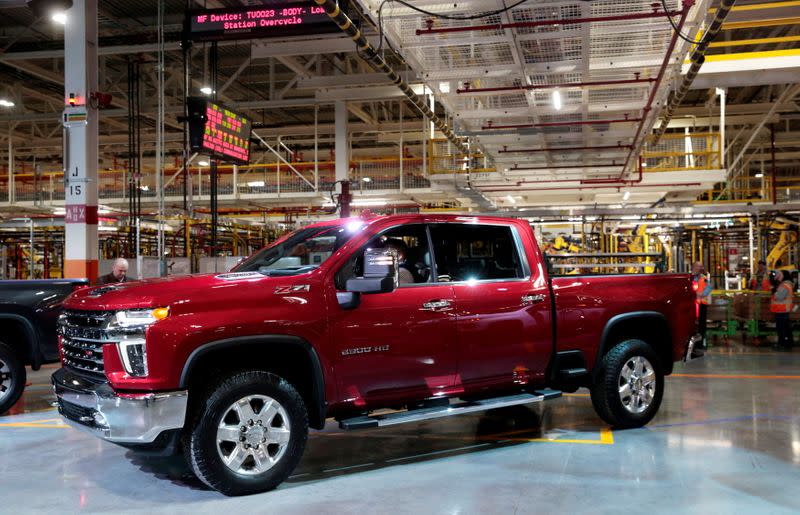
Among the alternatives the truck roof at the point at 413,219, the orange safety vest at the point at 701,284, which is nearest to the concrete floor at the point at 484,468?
the truck roof at the point at 413,219

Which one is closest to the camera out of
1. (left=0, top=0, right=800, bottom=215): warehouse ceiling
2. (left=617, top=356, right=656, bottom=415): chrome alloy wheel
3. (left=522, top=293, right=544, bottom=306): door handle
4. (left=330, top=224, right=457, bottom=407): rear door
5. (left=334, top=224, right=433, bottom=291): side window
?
(left=330, top=224, right=457, bottom=407): rear door

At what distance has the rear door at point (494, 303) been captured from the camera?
5.65 m

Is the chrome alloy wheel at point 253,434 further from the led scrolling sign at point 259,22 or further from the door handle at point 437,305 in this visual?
the led scrolling sign at point 259,22

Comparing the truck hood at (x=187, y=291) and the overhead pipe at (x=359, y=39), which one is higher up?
the overhead pipe at (x=359, y=39)

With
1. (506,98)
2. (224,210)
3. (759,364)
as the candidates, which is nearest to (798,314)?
(759,364)

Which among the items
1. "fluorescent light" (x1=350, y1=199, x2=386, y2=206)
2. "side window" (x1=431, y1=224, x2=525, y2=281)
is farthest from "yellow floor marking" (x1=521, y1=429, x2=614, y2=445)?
"fluorescent light" (x1=350, y1=199, x2=386, y2=206)

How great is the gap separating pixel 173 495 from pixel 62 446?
1947 mm

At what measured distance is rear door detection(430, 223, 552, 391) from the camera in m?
5.65

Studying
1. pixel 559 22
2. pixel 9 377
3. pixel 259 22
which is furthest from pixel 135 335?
pixel 259 22

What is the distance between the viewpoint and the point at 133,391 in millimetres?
4508

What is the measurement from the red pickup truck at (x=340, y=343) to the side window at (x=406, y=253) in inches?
0.6

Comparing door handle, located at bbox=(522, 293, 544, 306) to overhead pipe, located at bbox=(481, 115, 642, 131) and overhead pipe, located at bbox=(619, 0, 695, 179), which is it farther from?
overhead pipe, located at bbox=(481, 115, 642, 131)

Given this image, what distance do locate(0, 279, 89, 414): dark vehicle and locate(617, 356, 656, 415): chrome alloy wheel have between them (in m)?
5.65

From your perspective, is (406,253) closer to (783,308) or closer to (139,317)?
(139,317)
